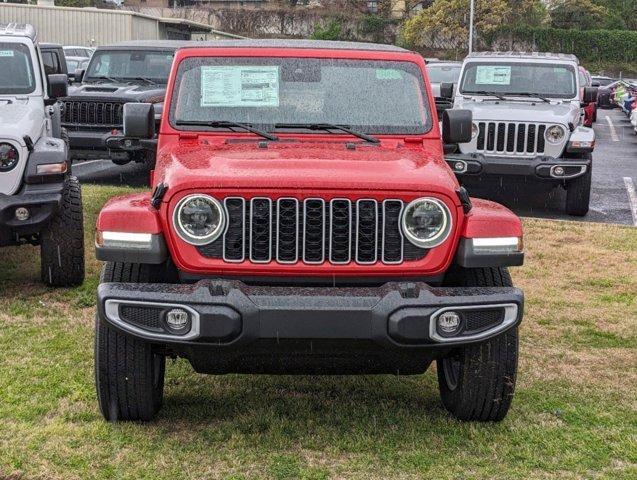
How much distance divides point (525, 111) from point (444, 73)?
31.2 ft

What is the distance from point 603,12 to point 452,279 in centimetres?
6267

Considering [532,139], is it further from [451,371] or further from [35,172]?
[451,371]

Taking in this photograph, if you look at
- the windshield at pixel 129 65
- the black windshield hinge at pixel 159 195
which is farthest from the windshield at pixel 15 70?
the windshield at pixel 129 65

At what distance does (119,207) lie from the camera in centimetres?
458

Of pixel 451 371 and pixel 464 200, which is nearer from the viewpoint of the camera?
pixel 464 200

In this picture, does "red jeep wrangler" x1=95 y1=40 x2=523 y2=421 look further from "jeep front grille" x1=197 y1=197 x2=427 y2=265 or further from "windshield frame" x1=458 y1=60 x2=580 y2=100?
"windshield frame" x1=458 y1=60 x2=580 y2=100

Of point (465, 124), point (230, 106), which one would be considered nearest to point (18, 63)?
point (230, 106)

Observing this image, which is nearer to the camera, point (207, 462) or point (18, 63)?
point (207, 462)

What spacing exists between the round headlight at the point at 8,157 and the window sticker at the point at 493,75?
726 cm

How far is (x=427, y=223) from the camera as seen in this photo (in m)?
4.53

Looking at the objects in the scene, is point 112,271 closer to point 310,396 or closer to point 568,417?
point 310,396

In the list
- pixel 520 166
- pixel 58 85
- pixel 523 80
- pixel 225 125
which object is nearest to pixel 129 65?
pixel 523 80

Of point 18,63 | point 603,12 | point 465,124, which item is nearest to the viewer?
point 465,124

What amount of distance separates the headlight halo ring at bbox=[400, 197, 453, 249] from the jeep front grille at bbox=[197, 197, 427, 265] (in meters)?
0.03
